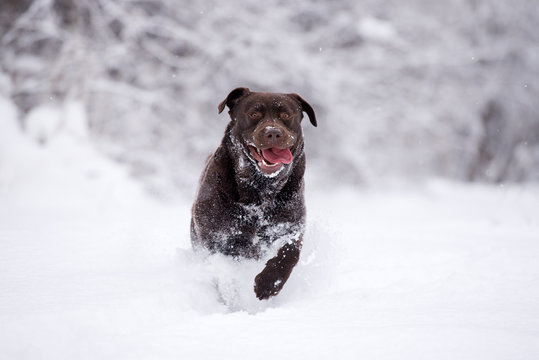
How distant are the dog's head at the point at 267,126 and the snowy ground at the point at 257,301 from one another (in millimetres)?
767

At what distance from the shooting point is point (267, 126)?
306 centimetres

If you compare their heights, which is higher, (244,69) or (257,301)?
(257,301)

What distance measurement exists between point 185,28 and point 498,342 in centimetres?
1047

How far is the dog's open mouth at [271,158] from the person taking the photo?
3035 mm

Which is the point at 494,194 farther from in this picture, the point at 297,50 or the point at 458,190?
the point at 297,50

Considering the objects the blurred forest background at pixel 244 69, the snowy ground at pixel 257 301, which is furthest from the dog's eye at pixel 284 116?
the blurred forest background at pixel 244 69

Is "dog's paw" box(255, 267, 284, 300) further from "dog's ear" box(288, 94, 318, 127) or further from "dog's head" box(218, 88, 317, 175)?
"dog's ear" box(288, 94, 318, 127)

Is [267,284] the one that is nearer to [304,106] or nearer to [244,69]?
[304,106]

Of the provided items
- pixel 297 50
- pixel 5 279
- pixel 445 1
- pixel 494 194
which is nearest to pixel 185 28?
pixel 297 50

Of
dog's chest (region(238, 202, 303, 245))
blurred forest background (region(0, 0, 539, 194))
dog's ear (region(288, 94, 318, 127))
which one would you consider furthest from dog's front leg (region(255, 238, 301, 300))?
blurred forest background (region(0, 0, 539, 194))

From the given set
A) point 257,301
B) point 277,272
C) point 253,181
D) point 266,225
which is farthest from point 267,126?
Result: point 257,301

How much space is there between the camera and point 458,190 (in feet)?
51.8

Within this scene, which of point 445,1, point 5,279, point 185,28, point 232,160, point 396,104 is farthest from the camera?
point 445,1

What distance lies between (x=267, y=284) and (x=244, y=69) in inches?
366
